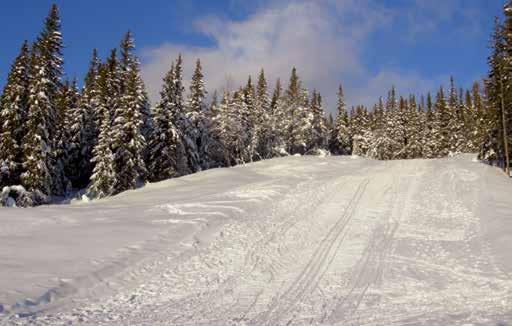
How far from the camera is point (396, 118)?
73375 millimetres

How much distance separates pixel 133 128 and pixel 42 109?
711cm

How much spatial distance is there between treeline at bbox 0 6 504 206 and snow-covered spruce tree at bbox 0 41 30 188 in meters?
0.07

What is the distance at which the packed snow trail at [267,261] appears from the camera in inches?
316

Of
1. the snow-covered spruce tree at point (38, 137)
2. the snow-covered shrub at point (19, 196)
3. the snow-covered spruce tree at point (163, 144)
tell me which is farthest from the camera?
the snow-covered spruce tree at point (163, 144)

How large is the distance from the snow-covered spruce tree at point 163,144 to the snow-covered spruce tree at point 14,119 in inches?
454

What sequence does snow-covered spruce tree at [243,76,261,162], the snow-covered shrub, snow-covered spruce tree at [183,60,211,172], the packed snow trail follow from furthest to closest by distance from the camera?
1. snow-covered spruce tree at [243,76,261,162]
2. snow-covered spruce tree at [183,60,211,172]
3. the snow-covered shrub
4. the packed snow trail

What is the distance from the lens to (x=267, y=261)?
1248 centimetres

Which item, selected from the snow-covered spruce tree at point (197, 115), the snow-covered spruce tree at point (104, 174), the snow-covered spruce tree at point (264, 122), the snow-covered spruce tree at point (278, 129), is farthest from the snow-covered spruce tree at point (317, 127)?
the snow-covered spruce tree at point (104, 174)

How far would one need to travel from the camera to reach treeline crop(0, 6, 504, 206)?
1154 inches

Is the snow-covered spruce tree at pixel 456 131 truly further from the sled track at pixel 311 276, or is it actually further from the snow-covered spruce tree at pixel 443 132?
the sled track at pixel 311 276

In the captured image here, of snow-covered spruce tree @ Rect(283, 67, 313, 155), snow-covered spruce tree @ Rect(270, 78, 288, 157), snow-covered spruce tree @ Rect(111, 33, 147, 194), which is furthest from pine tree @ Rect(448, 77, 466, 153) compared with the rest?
snow-covered spruce tree @ Rect(111, 33, 147, 194)

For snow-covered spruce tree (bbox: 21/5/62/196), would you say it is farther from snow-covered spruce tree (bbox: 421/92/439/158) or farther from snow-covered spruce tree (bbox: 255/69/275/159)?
snow-covered spruce tree (bbox: 421/92/439/158)

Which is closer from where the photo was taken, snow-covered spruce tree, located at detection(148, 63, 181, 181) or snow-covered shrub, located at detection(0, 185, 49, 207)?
snow-covered shrub, located at detection(0, 185, 49, 207)

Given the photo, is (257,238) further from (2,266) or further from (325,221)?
(2,266)
